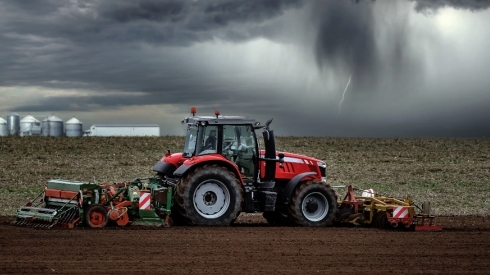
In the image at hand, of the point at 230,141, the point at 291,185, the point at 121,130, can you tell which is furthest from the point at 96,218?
the point at 121,130

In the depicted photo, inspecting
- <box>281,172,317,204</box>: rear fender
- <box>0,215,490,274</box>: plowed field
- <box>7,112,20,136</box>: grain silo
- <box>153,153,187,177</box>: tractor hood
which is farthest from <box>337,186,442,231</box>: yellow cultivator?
<box>7,112,20,136</box>: grain silo

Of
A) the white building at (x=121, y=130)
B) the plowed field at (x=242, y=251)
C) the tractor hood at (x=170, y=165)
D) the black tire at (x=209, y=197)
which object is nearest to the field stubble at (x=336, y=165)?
the tractor hood at (x=170, y=165)

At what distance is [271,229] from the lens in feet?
47.9

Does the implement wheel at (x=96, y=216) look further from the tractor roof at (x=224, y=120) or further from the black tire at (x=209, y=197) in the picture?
the tractor roof at (x=224, y=120)

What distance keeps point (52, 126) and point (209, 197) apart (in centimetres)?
5138

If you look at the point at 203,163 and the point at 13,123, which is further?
the point at 13,123

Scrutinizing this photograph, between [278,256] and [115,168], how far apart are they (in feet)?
71.5

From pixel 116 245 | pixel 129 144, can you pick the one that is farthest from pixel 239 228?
pixel 129 144

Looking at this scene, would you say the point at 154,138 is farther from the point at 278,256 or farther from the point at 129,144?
the point at 278,256

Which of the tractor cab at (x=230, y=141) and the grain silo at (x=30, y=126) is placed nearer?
the tractor cab at (x=230, y=141)

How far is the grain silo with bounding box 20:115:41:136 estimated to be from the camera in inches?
2495

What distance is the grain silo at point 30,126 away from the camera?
6338 centimetres

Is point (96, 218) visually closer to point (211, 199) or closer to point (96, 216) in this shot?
point (96, 216)

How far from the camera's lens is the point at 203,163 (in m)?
14.5
